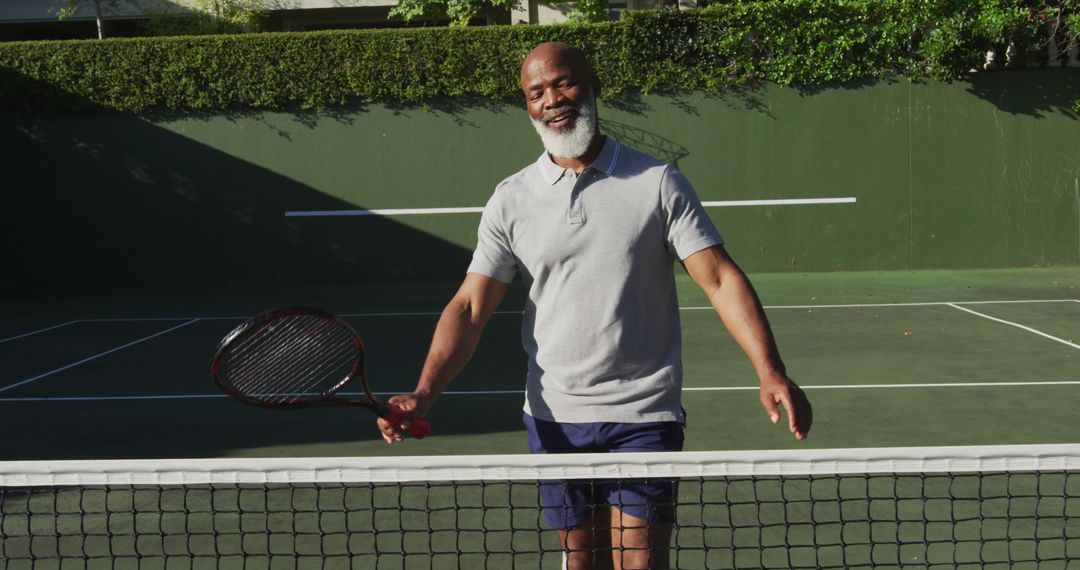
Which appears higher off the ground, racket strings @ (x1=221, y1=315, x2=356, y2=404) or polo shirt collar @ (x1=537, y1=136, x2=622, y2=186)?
polo shirt collar @ (x1=537, y1=136, x2=622, y2=186)

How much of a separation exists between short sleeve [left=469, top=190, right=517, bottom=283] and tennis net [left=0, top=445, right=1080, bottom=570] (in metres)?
0.47

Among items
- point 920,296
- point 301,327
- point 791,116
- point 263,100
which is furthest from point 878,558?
point 263,100

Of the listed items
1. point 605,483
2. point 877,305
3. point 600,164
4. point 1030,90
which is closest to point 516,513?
point 605,483

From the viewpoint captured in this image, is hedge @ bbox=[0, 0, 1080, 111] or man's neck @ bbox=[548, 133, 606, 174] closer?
man's neck @ bbox=[548, 133, 606, 174]

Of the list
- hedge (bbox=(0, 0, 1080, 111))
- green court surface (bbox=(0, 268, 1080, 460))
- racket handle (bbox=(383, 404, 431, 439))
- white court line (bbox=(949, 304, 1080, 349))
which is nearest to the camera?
racket handle (bbox=(383, 404, 431, 439))

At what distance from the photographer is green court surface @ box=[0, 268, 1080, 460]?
6.20 m

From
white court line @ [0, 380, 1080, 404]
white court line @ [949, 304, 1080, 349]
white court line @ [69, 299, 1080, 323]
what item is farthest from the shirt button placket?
white court line @ [69, 299, 1080, 323]

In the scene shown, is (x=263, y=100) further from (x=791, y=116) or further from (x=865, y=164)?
(x=865, y=164)

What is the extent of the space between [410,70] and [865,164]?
6082mm

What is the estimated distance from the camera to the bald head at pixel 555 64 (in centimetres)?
264

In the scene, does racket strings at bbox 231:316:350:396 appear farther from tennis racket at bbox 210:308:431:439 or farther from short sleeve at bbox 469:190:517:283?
short sleeve at bbox 469:190:517:283

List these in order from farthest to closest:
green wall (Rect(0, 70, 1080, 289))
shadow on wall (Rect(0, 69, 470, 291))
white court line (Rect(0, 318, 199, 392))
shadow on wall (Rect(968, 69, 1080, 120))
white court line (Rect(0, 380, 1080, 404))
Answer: shadow on wall (Rect(0, 69, 470, 291)) < green wall (Rect(0, 70, 1080, 289)) < shadow on wall (Rect(968, 69, 1080, 120)) < white court line (Rect(0, 318, 199, 392)) < white court line (Rect(0, 380, 1080, 404))

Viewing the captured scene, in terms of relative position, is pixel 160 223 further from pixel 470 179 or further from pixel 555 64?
pixel 555 64

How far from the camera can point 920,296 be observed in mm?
12039
